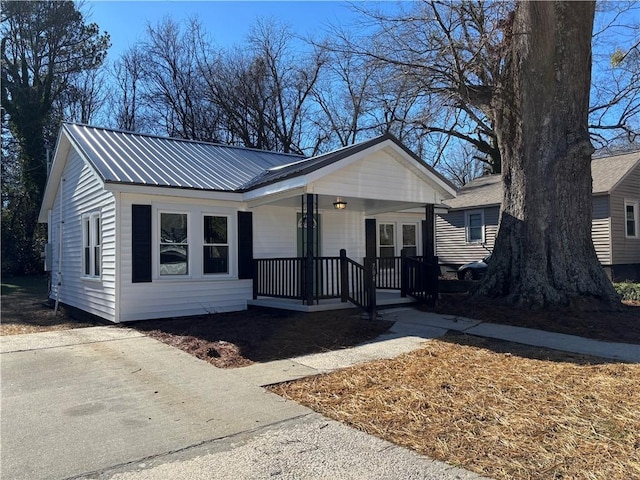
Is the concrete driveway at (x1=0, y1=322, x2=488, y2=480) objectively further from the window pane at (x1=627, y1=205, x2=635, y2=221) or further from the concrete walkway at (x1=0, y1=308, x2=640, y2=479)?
the window pane at (x1=627, y1=205, x2=635, y2=221)

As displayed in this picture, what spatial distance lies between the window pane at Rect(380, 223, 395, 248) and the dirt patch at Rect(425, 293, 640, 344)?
3.90 meters

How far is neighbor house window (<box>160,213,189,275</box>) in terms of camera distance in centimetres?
1018

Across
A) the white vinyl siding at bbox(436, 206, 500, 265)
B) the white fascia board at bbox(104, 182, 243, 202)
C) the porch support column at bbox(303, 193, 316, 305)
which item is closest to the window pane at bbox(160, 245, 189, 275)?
the white fascia board at bbox(104, 182, 243, 202)

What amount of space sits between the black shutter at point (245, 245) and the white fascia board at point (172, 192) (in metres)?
→ 0.60

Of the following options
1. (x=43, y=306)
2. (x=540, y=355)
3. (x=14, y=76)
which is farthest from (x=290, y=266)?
(x=14, y=76)

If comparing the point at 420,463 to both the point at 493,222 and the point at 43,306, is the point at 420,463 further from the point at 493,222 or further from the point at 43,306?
the point at 493,222

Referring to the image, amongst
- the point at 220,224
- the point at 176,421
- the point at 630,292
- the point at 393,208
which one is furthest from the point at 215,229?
the point at 630,292

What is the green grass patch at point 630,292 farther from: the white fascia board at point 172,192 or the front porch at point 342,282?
the white fascia board at point 172,192

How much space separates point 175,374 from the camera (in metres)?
6.05

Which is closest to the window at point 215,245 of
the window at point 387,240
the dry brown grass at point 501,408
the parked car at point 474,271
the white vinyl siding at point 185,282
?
the white vinyl siding at point 185,282

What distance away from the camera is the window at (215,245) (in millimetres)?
10711

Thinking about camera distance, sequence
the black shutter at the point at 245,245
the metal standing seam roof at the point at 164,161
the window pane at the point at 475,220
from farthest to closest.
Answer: the window pane at the point at 475,220, the black shutter at the point at 245,245, the metal standing seam roof at the point at 164,161

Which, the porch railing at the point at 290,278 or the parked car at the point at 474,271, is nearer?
the porch railing at the point at 290,278

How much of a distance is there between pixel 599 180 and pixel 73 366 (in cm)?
1861
